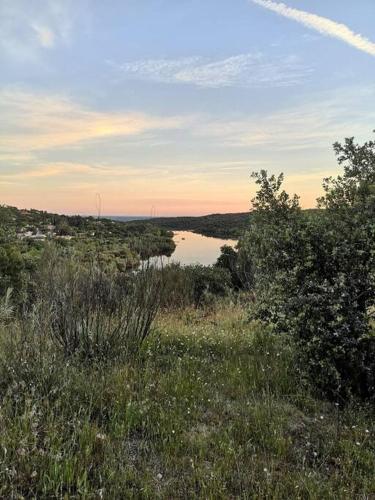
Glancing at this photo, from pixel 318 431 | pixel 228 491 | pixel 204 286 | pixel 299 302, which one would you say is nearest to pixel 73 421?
pixel 228 491

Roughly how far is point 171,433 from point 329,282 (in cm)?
205

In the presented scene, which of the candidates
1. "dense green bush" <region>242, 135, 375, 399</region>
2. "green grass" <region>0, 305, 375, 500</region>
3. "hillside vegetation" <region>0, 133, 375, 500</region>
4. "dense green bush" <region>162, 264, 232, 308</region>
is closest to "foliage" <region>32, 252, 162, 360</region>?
"hillside vegetation" <region>0, 133, 375, 500</region>

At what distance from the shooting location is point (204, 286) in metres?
14.5

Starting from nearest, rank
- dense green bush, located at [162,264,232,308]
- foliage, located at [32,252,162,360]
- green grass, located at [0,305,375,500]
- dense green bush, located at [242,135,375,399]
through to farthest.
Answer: green grass, located at [0,305,375,500] < dense green bush, located at [242,135,375,399] < foliage, located at [32,252,162,360] < dense green bush, located at [162,264,232,308]

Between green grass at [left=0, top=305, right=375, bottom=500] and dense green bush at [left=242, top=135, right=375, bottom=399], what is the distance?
0.38m

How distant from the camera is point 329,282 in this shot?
13.4 ft

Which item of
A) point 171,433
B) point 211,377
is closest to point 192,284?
point 211,377

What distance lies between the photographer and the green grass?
2539 mm

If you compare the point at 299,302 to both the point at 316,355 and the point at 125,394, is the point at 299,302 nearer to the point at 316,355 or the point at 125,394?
the point at 316,355

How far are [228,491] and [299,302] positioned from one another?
6.18 feet

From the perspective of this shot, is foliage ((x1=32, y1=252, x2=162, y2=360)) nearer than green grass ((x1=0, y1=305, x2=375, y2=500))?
No

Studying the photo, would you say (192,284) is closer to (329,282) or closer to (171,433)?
(329,282)

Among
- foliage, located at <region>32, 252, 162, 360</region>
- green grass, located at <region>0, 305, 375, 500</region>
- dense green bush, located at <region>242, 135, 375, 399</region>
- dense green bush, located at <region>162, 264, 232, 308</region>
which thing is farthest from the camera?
dense green bush, located at <region>162, 264, 232, 308</region>

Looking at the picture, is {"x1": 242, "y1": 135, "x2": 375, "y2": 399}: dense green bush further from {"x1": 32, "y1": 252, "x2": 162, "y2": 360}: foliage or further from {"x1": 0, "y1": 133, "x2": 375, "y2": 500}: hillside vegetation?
{"x1": 32, "y1": 252, "x2": 162, "y2": 360}: foliage
